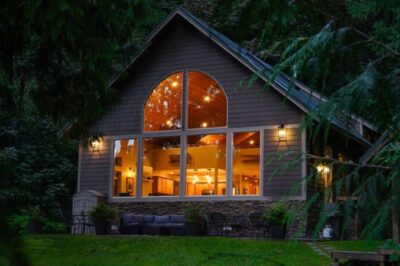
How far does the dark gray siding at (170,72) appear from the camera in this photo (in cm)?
1496

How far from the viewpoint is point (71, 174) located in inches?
750

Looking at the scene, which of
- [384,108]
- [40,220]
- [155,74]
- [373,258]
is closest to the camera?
[384,108]

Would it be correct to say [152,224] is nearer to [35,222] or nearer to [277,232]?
[35,222]

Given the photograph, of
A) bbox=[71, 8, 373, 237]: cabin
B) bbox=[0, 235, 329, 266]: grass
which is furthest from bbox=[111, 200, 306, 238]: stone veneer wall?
bbox=[0, 235, 329, 266]: grass

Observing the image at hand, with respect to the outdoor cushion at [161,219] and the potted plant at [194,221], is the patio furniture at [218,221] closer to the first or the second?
the potted plant at [194,221]

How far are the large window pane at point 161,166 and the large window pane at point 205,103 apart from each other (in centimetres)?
82

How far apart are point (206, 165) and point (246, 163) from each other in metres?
1.12

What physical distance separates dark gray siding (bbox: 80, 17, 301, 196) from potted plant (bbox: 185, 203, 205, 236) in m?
2.50

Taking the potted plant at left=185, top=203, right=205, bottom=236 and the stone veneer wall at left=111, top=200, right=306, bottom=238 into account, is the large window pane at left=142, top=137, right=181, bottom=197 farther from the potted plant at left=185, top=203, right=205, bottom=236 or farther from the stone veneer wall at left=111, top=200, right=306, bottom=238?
the potted plant at left=185, top=203, right=205, bottom=236

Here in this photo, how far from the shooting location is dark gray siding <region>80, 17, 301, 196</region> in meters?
15.0

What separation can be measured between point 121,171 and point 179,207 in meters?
2.10

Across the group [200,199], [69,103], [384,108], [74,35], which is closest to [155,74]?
[200,199]

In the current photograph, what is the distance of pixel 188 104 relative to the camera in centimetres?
1557

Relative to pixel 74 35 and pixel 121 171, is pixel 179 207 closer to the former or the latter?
pixel 121 171
